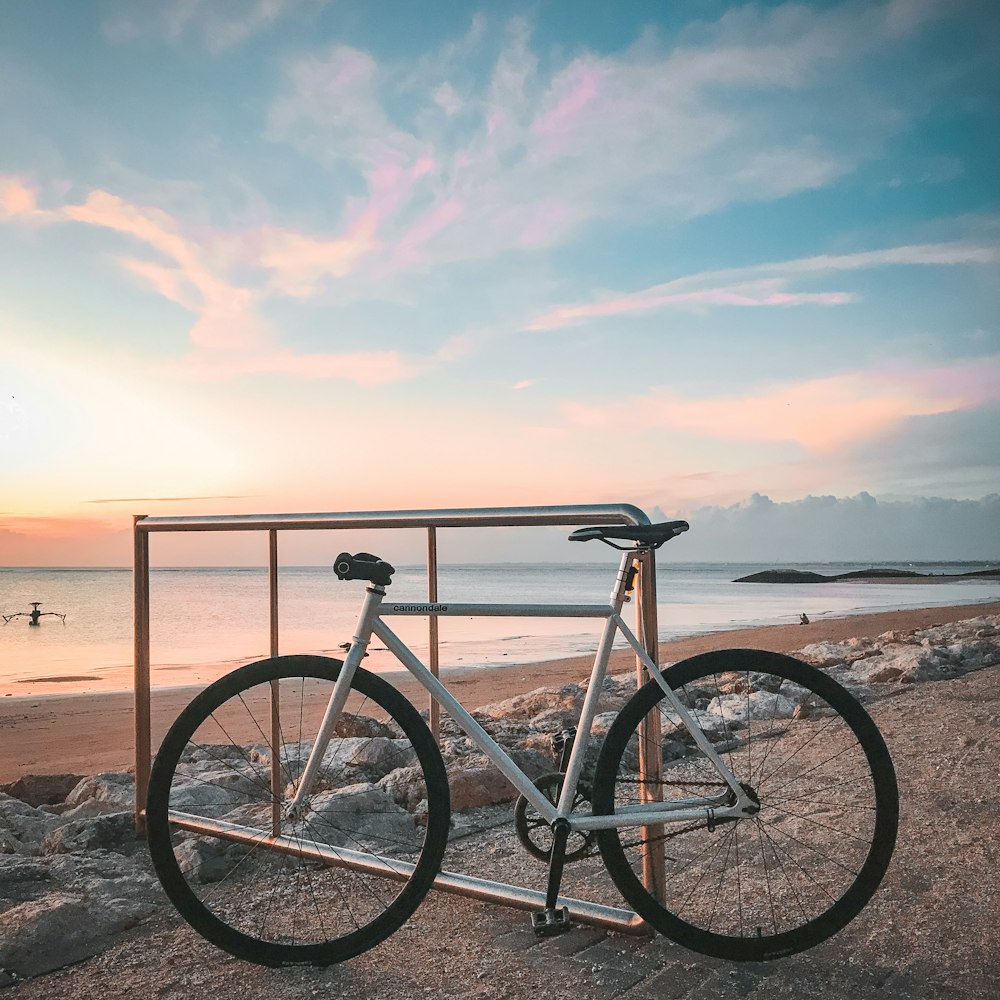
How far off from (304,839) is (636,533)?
A: 1742 millimetres

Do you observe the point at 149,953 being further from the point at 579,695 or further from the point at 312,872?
the point at 579,695

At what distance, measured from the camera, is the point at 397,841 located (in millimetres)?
3512

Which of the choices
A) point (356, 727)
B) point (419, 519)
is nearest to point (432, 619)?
point (419, 519)

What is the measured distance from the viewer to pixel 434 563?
3164 mm

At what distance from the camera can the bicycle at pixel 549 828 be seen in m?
2.57

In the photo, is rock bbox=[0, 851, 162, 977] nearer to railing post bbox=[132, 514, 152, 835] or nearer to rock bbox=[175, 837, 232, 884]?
rock bbox=[175, 837, 232, 884]

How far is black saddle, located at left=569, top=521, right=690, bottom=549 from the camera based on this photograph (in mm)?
2551

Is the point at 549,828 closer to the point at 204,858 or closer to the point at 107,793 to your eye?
the point at 204,858

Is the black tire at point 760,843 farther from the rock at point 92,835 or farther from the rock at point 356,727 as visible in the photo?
the rock at point 92,835

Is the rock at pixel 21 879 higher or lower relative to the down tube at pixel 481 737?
lower

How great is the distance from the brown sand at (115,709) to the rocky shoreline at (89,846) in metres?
1.87

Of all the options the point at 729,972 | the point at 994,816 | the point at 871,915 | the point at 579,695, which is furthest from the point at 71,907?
the point at 579,695

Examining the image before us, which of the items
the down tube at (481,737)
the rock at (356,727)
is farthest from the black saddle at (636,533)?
the rock at (356,727)

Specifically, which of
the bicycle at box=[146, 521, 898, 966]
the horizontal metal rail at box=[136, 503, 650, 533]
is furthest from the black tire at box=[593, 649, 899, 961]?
the horizontal metal rail at box=[136, 503, 650, 533]
